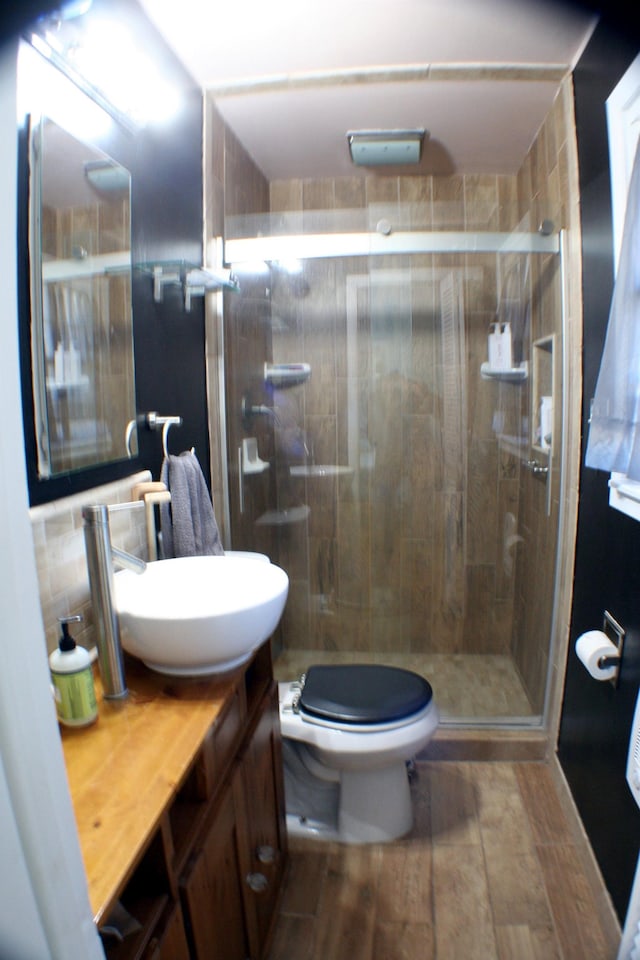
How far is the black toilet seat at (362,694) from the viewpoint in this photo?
1468 millimetres

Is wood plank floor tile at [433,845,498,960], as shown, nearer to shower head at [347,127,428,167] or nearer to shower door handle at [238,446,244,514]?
shower door handle at [238,446,244,514]

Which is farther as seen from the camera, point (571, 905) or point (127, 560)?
point (571, 905)

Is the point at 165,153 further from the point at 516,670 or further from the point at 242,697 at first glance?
the point at 516,670

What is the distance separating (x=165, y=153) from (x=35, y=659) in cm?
167

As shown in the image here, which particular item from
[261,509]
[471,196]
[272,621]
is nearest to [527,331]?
[471,196]

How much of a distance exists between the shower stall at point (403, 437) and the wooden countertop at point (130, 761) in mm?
1177

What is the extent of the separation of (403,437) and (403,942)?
5.78 feet

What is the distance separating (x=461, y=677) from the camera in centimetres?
224

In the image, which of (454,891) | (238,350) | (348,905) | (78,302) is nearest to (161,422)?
(78,302)

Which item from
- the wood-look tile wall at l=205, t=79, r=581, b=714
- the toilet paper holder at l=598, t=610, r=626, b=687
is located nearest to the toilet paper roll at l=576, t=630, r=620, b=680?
the toilet paper holder at l=598, t=610, r=626, b=687

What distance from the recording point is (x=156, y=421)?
1.41 meters

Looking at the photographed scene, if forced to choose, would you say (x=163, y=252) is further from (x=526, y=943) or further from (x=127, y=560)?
(x=526, y=943)

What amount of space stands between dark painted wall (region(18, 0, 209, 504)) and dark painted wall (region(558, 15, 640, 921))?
1.24 m

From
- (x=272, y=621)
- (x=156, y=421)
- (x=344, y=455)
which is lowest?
(x=272, y=621)
